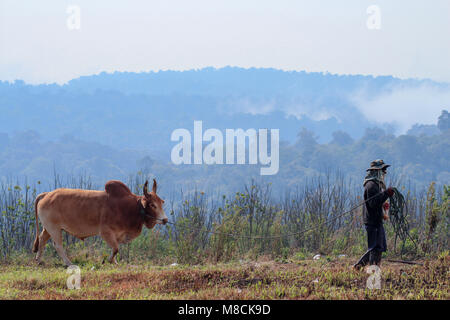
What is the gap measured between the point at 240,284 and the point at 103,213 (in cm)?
255

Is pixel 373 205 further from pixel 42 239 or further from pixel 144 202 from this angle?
pixel 42 239

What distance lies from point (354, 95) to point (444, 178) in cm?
7892

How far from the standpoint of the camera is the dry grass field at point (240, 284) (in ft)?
23.4

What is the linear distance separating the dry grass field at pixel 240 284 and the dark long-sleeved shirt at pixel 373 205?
27.3 inches

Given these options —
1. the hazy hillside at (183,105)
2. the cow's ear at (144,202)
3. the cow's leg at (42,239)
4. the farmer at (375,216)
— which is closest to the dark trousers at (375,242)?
the farmer at (375,216)

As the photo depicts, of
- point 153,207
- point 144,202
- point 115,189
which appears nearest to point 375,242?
point 153,207

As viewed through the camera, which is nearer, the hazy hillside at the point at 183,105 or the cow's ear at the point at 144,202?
the cow's ear at the point at 144,202

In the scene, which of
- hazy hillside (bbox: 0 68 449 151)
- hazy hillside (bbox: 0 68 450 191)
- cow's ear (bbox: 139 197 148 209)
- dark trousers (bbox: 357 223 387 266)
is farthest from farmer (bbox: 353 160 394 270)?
hazy hillside (bbox: 0 68 449 151)

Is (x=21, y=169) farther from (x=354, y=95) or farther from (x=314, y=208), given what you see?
(x=314, y=208)

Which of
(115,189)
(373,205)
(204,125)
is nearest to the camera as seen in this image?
(373,205)

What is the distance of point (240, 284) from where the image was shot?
784 cm

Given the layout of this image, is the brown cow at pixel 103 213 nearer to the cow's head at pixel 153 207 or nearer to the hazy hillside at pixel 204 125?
the cow's head at pixel 153 207

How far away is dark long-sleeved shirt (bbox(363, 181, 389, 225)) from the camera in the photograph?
27.2 feet

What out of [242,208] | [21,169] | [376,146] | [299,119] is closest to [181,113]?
[299,119]
